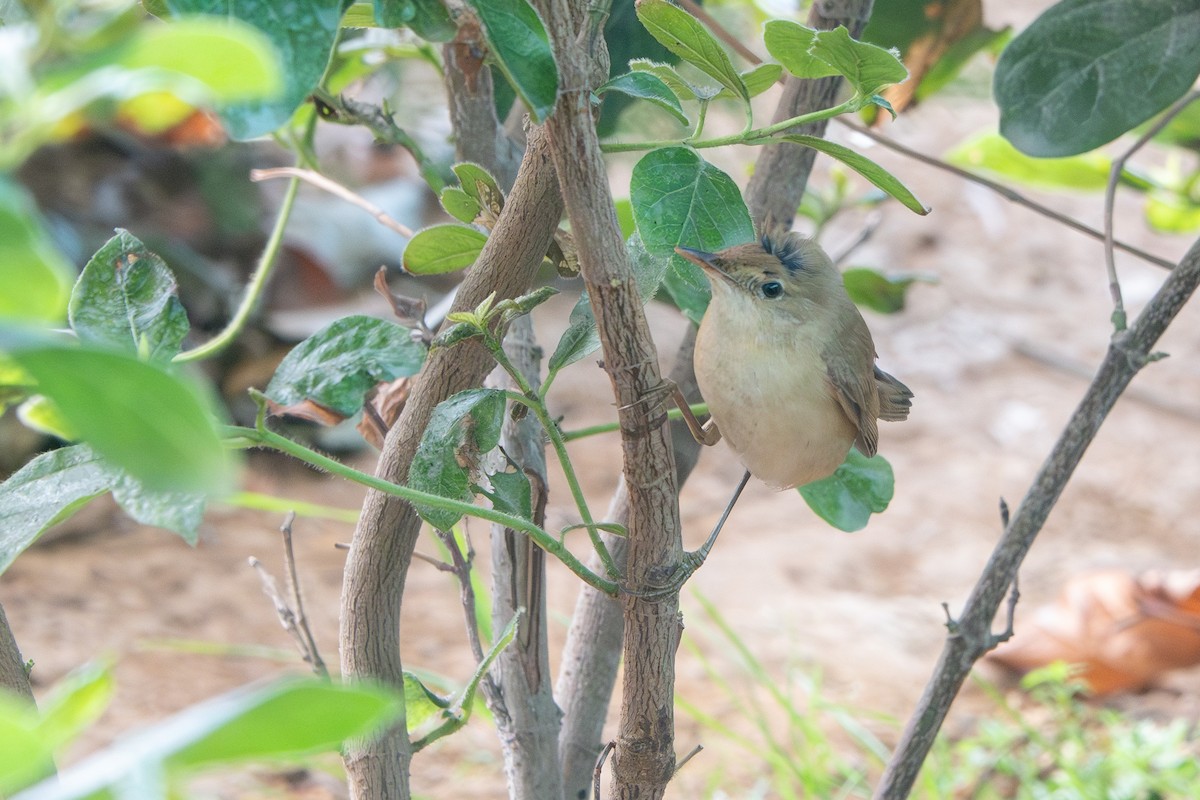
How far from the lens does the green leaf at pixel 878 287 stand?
1.45 meters

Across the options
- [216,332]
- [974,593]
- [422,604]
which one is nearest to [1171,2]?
[974,593]

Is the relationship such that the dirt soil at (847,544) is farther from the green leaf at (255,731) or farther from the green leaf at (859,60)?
the green leaf at (255,731)

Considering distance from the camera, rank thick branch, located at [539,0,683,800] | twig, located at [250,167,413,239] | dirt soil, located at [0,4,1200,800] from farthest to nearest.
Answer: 1. dirt soil, located at [0,4,1200,800]
2. twig, located at [250,167,413,239]
3. thick branch, located at [539,0,683,800]

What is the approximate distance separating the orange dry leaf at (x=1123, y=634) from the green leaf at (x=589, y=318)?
6.46 feet

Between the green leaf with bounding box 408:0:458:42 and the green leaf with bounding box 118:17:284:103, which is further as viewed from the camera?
the green leaf with bounding box 408:0:458:42

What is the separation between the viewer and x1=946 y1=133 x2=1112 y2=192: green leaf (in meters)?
1.67

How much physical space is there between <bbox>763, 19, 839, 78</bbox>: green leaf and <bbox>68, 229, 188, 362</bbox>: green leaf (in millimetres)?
412

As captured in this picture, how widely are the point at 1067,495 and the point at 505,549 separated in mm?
2603

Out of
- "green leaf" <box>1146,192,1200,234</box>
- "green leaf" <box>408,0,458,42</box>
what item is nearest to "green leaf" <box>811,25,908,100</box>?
"green leaf" <box>408,0,458,42</box>

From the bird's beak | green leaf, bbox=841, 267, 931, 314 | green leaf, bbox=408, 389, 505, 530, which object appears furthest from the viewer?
green leaf, bbox=841, 267, 931, 314

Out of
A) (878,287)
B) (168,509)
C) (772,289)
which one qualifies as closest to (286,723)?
(168,509)

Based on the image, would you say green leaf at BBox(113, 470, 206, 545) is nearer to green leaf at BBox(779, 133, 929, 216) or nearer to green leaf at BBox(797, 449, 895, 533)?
green leaf at BBox(779, 133, 929, 216)

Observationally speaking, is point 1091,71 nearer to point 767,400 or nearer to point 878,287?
point 878,287

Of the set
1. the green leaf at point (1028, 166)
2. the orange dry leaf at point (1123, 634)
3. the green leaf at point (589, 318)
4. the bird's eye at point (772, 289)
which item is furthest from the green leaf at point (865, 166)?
the orange dry leaf at point (1123, 634)
